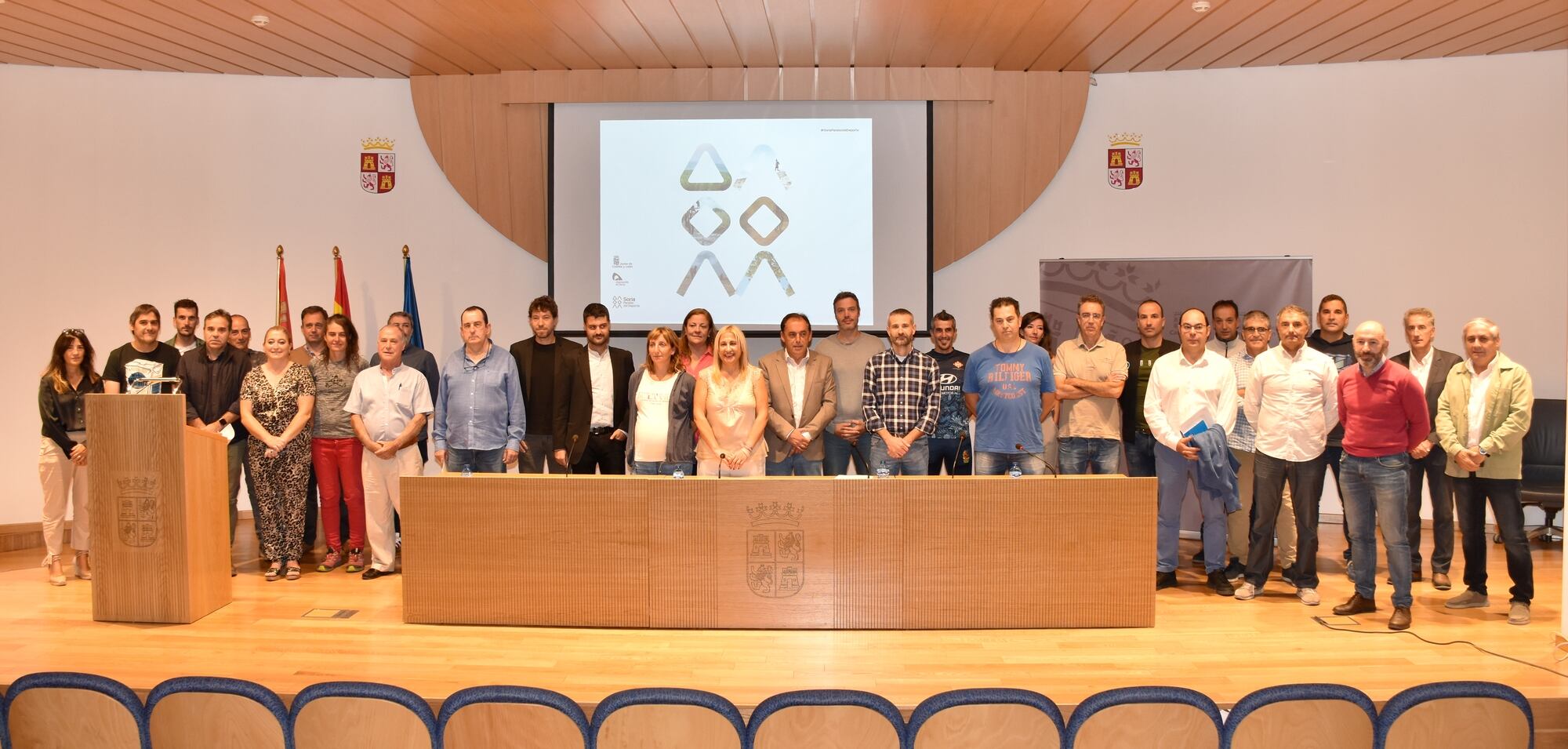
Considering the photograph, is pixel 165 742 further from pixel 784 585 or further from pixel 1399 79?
pixel 1399 79

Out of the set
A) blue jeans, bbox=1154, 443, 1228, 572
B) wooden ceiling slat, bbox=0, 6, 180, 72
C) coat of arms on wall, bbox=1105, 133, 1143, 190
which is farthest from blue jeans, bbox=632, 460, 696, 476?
wooden ceiling slat, bbox=0, 6, 180, 72

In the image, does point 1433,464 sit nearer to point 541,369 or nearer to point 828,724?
point 828,724

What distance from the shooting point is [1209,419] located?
497cm

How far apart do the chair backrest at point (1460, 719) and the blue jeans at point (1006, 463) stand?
271 cm

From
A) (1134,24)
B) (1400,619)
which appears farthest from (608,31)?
(1400,619)

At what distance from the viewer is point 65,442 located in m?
5.45

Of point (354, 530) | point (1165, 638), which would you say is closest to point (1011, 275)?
point (1165, 638)

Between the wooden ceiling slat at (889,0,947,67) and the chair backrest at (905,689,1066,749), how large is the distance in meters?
4.25

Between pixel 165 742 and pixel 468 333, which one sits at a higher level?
pixel 468 333

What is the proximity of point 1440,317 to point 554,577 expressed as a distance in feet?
19.7

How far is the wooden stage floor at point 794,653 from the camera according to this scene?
3.68 m

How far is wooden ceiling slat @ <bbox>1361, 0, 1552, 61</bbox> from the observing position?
18.6 feet

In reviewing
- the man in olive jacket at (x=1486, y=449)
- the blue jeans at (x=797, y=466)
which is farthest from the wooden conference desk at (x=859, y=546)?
the man in olive jacket at (x=1486, y=449)

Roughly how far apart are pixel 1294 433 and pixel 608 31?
14.1ft
